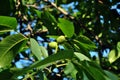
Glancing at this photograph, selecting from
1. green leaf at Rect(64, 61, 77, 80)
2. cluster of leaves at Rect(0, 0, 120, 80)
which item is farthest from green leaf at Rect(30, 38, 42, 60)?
green leaf at Rect(64, 61, 77, 80)

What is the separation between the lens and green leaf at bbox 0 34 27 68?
123 centimetres

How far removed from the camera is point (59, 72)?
2.11 metres

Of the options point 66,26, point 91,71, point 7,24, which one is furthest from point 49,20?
point 91,71

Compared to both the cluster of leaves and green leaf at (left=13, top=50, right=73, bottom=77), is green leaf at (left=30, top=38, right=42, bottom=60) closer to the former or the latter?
the cluster of leaves

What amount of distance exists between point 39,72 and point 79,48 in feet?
0.94

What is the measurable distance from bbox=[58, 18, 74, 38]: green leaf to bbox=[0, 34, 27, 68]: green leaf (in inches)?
8.2

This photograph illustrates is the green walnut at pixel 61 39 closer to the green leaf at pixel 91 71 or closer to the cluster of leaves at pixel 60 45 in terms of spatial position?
the cluster of leaves at pixel 60 45

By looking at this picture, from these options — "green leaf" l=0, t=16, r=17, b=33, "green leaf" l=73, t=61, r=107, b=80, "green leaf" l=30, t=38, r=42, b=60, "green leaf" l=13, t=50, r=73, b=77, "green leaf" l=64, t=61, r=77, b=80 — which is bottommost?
"green leaf" l=64, t=61, r=77, b=80

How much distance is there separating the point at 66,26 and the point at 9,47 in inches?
10.9

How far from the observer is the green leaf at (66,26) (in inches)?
55.3

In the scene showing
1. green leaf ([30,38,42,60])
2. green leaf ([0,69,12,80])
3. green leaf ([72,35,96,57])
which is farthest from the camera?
green leaf ([72,35,96,57])

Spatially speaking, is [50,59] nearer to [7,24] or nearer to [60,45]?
[7,24]

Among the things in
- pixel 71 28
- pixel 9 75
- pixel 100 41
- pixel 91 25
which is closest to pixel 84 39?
pixel 71 28

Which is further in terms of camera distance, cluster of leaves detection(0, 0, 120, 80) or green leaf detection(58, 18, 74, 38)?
green leaf detection(58, 18, 74, 38)
